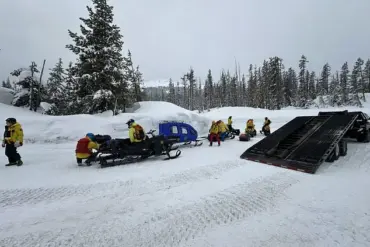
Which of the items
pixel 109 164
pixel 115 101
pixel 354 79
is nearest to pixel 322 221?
pixel 109 164

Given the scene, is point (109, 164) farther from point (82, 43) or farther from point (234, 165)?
point (82, 43)

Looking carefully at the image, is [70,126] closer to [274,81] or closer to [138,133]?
[138,133]

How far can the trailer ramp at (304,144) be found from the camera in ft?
21.8

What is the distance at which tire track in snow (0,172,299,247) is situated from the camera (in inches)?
117

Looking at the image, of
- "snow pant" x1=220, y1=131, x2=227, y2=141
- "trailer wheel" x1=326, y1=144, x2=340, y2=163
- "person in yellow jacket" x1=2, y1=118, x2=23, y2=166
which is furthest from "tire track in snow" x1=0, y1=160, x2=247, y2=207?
"snow pant" x1=220, y1=131, x2=227, y2=141

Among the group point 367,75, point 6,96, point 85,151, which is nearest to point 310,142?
point 85,151

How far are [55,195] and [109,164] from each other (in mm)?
→ 2681

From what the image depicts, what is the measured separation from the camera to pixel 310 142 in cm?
784

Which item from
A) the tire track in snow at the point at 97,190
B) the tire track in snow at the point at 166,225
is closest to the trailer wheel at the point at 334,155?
the tire track in snow at the point at 166,225

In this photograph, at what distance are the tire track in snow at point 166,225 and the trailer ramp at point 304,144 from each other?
2.66 meters

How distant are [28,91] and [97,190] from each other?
24.3 m

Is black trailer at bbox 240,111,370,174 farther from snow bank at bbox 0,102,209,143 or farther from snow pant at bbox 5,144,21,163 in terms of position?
snow bank at bbox 0,102,209,143

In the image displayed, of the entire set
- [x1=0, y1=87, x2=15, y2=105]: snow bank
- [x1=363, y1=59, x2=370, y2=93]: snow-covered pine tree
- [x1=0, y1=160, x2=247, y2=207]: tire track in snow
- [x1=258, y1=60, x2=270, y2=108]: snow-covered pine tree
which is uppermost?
[x1=363, y1=59, x2=370, y2=93]: snow-covered pine tree

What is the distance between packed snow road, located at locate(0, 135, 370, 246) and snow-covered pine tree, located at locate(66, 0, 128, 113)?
11.8 meters
